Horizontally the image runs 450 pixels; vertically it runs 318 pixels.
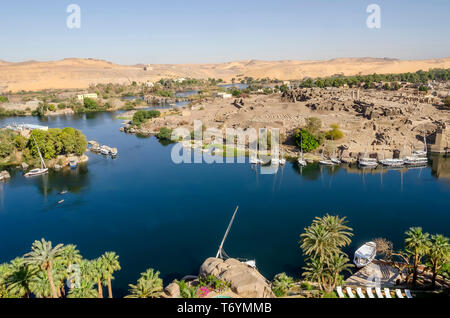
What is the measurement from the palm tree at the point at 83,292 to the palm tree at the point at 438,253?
834 inches

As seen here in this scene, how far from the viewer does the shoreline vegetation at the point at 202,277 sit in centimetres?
1830

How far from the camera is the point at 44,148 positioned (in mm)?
54312

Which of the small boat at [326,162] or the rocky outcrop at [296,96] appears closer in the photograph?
the small boat at [326,162]

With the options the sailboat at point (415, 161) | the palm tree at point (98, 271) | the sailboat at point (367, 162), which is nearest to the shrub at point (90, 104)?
the sailboat at point (367, 162)

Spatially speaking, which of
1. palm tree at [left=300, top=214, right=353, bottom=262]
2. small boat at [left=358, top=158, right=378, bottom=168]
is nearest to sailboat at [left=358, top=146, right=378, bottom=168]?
small boat at [left=358, top=158, right=378, bottom=168]

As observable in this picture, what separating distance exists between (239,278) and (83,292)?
9.11 metres

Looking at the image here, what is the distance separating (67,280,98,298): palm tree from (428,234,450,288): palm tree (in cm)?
2118

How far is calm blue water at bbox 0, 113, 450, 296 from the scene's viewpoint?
98.8 ft

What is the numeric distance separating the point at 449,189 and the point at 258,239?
96.8ft

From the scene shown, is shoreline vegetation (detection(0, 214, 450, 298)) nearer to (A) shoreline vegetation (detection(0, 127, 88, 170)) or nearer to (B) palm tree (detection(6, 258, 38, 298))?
(B) palm tree (detection(6, 258, 38, 298))

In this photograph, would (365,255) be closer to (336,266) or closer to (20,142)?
(336,266)

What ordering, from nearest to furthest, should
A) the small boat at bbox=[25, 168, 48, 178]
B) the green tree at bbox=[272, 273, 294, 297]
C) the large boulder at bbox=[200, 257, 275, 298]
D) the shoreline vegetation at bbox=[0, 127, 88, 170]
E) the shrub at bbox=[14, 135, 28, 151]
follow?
the large boulder at bbox=[200, 257, 275, 298], the green tree at bbox=[272, 273, 294, 297], the small boat at bbox=[25, 168, 48, 178], the shoreline vegetation at bbox=[0, 127, 88, 170], the shrub at bbox=[14, 135, 28, 151]

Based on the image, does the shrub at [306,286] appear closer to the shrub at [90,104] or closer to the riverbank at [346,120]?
the riverbank at [346,120]

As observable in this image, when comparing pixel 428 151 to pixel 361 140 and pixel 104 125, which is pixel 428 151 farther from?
pixel 104 125
